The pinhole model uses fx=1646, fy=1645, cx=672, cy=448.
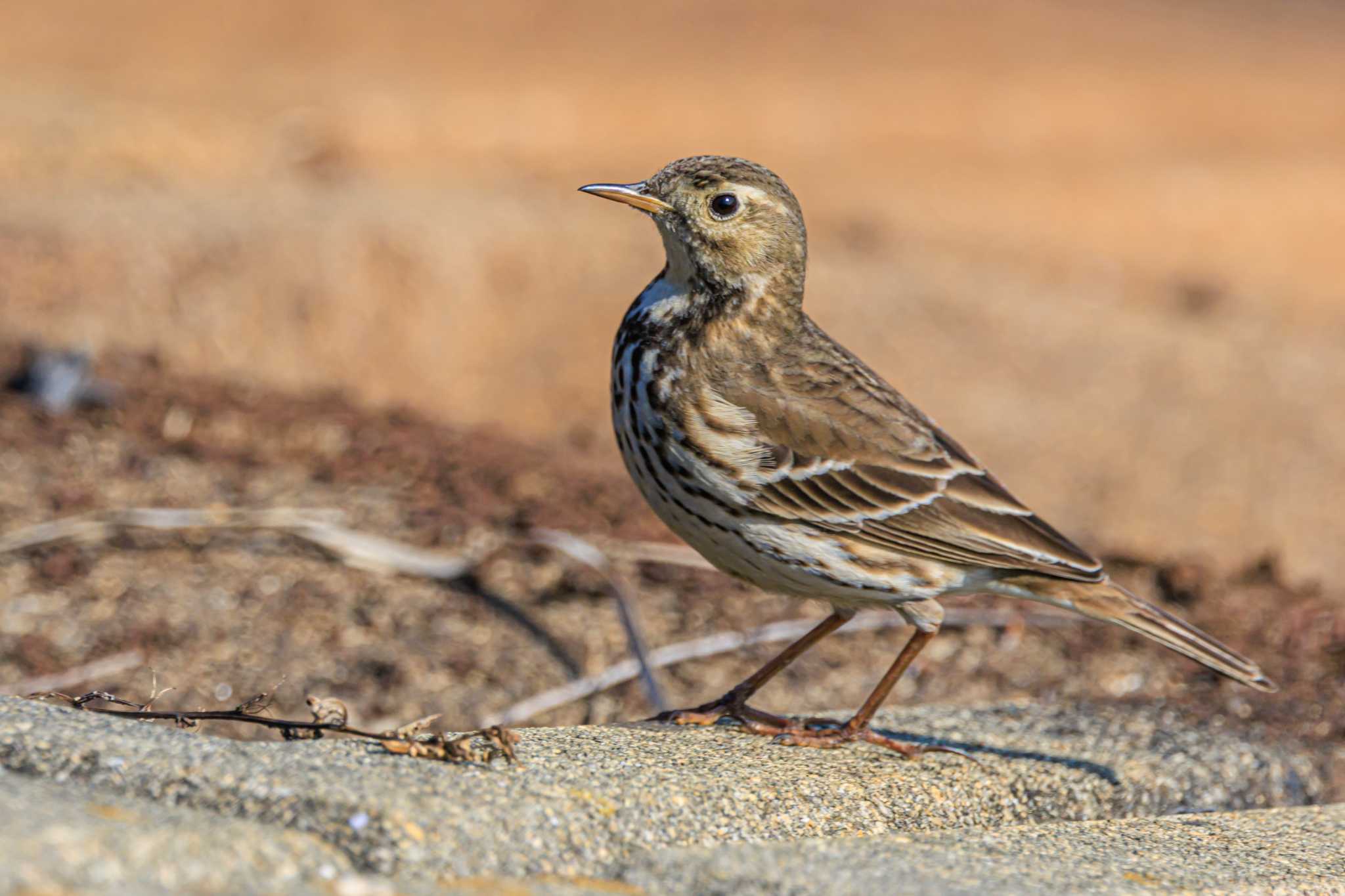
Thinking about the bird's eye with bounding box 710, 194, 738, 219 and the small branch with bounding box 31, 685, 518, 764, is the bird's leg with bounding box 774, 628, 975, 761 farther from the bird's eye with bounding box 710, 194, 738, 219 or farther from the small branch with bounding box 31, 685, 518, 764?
the bird's eye with bounding box 710, 194, 738, 219

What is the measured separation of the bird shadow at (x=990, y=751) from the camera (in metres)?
4.15

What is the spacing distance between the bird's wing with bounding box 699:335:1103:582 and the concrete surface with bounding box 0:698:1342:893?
1.78 ft

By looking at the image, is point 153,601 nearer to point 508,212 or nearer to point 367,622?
point 367,622

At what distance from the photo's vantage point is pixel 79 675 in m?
5.05

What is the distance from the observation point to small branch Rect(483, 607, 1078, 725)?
5098 millimetres

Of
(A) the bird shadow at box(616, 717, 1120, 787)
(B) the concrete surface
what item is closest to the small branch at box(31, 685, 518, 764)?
(B) the concrete surface

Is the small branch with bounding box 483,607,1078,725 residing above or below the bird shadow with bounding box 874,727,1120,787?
below

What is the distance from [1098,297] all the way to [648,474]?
7.44 m

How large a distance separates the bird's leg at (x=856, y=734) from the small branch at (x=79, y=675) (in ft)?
6.96

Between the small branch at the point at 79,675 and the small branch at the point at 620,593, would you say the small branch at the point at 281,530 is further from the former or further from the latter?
the small branch at the point at 79,675

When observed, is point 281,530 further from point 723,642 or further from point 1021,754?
point 1021,754

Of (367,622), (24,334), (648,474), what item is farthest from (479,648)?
(24,334)

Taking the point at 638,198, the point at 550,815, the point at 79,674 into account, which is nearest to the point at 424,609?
the point at 79,674

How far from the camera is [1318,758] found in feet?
15.2
